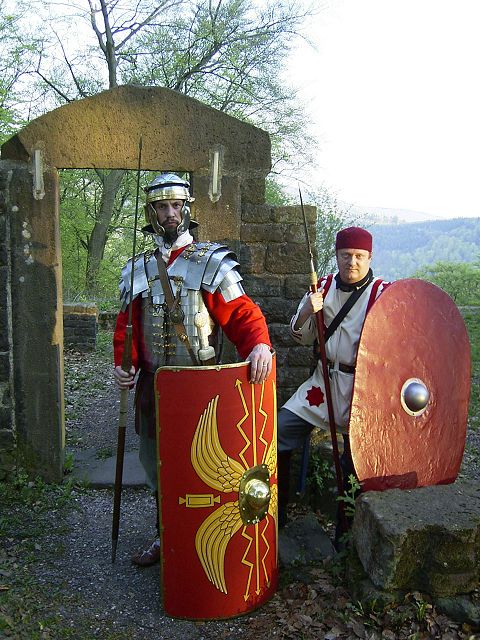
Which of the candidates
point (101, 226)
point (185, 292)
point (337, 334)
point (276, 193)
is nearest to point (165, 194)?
point (185, 292)

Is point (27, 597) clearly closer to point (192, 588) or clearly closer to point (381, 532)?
point (192, 588)

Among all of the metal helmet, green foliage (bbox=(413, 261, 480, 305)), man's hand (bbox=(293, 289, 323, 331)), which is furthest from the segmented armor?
green foliage (bbox=(413, 261, 480, 305))

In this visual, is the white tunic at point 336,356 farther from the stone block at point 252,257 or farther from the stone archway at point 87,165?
the stone archway at point 87,165

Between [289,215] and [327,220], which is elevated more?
[327,220]

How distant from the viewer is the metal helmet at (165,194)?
2961mm

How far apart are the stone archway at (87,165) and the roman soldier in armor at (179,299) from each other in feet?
3.01

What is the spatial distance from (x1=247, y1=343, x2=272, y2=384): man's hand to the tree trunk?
1332cm

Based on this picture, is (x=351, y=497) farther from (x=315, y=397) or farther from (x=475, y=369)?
(x=475, y=369)

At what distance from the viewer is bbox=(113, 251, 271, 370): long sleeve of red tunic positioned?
2.92 m

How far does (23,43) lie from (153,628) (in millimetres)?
14921

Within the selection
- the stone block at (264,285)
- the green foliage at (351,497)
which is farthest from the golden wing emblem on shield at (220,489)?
the stone block at (264,285)

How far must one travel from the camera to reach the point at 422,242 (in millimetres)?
71875

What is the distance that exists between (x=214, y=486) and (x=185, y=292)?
0.93 m

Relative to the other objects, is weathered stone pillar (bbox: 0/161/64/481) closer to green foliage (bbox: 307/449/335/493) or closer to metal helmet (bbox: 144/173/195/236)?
metal helmet (bbox: 144/173/195/236)
